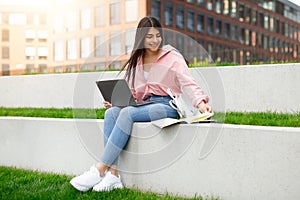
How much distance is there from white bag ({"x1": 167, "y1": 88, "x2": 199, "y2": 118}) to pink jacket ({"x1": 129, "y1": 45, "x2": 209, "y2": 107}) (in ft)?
0.14

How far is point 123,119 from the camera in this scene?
2.55 metres

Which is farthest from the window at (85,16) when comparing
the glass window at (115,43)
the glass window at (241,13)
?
the glass window at (241,13)

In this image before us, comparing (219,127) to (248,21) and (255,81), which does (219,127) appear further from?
(248,21)

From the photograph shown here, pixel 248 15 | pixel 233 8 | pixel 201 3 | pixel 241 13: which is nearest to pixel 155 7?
pixel 201 3

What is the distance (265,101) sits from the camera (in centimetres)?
360

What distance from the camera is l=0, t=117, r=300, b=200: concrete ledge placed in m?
2.12

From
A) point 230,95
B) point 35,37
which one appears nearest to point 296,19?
point 35,37

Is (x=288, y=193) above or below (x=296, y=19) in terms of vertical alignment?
below

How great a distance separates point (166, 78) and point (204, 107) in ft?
1.18

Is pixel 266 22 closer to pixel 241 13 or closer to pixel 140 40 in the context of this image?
pixel 241 13

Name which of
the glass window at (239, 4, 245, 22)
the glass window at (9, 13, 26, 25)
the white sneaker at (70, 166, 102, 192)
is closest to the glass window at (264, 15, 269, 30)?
the glass window at (239, 4, 245, 22)

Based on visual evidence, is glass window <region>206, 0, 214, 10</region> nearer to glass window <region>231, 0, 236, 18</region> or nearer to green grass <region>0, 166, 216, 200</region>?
glass window <region>231, 0, 236, 18</region>

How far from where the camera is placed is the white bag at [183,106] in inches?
98.3

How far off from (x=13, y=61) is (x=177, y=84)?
38227 mm
